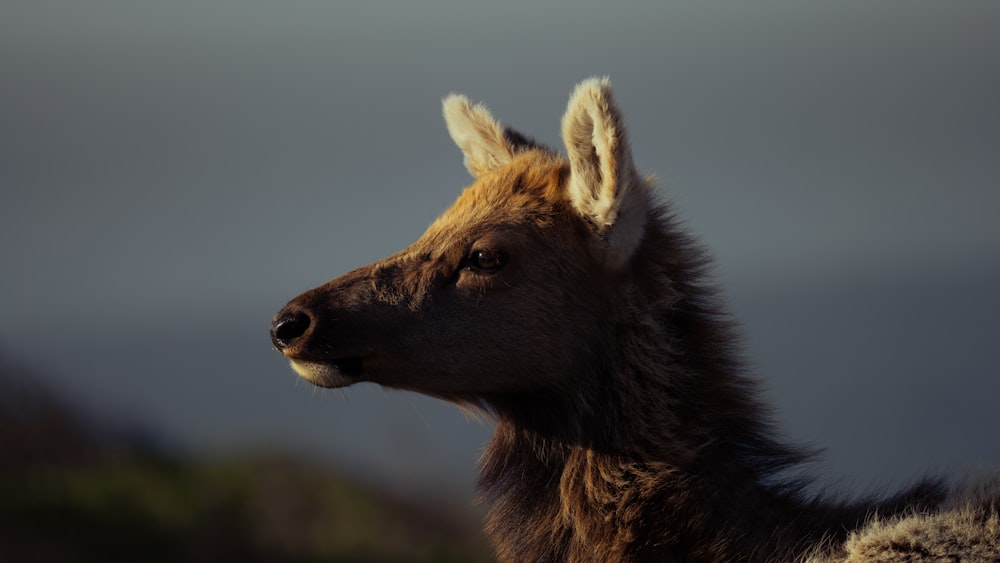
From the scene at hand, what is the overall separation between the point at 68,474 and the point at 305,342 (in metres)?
8.13

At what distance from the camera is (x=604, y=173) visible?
23.5ft

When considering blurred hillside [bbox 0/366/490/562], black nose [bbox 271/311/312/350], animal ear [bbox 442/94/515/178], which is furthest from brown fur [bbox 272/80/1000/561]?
blurred hillside [bbox 0/366/490/562]

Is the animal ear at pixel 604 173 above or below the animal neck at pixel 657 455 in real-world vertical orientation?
above

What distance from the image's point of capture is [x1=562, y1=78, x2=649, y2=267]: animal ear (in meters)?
6.97

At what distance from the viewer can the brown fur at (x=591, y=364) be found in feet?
22.8

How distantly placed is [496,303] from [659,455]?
3.94 feet

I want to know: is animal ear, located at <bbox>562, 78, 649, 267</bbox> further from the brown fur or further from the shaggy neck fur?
the shaggy neck fur

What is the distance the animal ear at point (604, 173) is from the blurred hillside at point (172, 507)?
715 cm

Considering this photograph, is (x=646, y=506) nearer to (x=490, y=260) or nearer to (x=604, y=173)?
(x=490, y=260)

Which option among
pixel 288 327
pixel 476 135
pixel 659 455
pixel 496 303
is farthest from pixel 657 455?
pixel 476 135

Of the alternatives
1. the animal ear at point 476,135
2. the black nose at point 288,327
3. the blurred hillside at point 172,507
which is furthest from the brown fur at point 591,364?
the blurred hillside at point 172,507

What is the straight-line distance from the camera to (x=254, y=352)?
358 ft

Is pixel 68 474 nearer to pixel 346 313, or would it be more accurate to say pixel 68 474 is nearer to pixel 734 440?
pixel 346 313

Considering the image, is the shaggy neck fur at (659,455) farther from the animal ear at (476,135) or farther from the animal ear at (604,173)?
the animal ear at (476,135)
